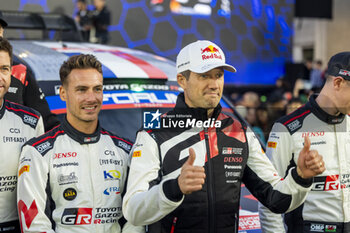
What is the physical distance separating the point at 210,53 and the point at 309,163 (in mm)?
713

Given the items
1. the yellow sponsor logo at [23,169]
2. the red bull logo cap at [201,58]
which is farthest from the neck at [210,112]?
the yellow sponsor logo at [23,169]

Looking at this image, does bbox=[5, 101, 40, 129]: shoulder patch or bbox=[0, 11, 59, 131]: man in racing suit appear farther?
bbox=[0, 11, 59, 131]: man in racing suit

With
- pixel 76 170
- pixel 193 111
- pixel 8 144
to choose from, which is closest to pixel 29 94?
pixel 8 144

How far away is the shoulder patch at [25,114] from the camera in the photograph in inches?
114

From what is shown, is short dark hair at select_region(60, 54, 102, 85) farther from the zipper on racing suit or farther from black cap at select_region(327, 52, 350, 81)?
black cap at select_region(327, 52, 350, 81)

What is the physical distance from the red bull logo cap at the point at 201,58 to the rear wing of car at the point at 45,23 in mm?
2473

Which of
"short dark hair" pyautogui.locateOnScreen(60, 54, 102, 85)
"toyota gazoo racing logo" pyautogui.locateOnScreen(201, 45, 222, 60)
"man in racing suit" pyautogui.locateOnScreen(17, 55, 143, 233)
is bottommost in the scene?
"man in racing suit" pyautogui.locateOnScreen(17, 55, 143, 233)

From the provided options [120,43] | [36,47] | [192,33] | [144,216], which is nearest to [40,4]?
[120,43]

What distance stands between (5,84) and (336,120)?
5.80 feet

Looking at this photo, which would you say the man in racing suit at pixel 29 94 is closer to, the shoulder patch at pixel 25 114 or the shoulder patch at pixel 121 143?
the shoulder patch at pixel 25 114

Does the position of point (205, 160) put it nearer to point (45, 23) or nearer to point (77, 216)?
point (77, 216)

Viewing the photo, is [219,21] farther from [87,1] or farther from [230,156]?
[230,156]

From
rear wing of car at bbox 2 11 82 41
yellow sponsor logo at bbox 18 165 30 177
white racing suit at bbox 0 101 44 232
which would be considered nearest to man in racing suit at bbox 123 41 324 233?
yellow sponsor logo at bbox 18 165 30 177

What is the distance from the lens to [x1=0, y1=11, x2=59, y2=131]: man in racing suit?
10.8ft
